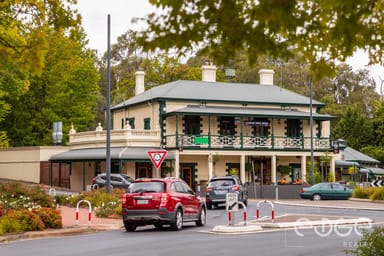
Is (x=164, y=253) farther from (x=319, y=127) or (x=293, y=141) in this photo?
(x=319, y=127)

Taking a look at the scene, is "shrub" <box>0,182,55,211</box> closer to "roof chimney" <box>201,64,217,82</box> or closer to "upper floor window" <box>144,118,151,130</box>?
"upper floor window" <box>144,118,151,130</box>

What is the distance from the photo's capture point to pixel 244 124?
5006cm

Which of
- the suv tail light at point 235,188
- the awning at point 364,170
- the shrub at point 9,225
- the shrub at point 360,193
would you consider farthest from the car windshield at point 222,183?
the awning at point 364,170

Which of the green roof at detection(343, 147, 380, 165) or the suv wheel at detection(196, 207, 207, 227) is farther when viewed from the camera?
the green roof at detection(343, 147, 380, 165)

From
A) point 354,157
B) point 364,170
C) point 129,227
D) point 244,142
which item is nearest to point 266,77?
point 244,142

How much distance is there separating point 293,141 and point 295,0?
4487 cm

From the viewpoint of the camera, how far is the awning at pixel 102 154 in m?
44.7

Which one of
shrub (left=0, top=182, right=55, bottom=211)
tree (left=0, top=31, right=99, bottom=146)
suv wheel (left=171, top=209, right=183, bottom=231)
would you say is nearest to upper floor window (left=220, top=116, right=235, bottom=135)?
tree (left=0, top=31, right=99, bottom=146)

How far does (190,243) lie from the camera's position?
628 inches

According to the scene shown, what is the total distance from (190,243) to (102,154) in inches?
1175

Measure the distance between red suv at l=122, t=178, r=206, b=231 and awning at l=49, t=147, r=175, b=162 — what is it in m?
24.3

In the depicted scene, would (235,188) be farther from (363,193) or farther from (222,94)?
(222,94)

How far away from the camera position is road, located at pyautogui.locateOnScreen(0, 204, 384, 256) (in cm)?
1423

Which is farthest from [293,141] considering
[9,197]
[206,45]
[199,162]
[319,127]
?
[206,45]
